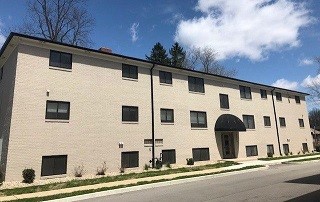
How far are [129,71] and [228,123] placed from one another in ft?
A: 37.5

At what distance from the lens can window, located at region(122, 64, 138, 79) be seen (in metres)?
22.5

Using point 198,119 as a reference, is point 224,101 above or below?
above

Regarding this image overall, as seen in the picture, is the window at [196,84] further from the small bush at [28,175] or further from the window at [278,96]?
the small bush at [28,175]

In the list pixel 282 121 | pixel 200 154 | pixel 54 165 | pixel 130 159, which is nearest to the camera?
pixel 54 165

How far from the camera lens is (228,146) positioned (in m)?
29.0

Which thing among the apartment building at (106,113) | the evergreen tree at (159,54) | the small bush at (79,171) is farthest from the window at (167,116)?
the evergreen tree at (159,54)

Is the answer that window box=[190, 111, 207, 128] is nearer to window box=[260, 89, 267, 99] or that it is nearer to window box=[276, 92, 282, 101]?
window box=[260, 89, 267, 99]

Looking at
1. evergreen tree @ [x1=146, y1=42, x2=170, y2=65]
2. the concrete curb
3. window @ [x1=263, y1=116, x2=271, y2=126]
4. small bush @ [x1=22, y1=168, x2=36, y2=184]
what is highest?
evergreen tree @ [x1=146, y1=42, x2=170, y2=65]

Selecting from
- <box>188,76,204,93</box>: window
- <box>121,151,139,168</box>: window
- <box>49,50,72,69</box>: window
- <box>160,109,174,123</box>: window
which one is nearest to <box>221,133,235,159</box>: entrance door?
<box>188,76,204,93</box>: window

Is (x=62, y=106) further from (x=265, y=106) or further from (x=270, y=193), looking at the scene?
(x=265, y=106)

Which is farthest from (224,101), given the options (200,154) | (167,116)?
(167,116)

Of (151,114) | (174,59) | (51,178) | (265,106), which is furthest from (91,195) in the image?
(174,59)

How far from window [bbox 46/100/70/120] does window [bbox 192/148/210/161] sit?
12003 mm

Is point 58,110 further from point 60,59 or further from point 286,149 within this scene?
point 286,149
